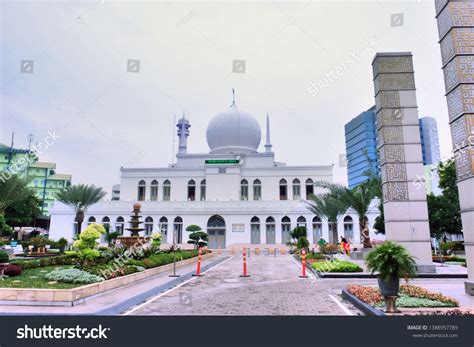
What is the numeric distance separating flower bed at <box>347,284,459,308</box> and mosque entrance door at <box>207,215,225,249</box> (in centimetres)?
3279

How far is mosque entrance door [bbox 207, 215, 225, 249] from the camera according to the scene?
4125cm

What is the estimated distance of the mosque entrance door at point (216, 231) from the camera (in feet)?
135

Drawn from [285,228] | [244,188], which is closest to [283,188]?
[244,188]

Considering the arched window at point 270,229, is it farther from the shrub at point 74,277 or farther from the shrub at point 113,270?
the shrub at point 74,277

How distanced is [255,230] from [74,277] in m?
31.9

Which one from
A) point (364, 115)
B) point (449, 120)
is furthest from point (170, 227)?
point (364, 115)

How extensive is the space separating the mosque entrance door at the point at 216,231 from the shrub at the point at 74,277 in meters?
31.1

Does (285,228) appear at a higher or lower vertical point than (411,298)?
higher

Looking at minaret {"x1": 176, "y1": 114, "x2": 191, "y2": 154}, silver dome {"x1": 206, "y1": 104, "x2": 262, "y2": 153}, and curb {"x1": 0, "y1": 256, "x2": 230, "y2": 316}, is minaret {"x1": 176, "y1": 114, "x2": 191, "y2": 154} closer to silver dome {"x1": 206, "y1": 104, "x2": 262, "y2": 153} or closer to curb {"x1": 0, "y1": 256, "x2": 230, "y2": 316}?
silver dome {"x1": 206, "y1": 104, "x2": 262, "y2": 153}

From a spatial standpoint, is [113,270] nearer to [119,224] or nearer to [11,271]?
[11,271]

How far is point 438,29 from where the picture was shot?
10984mm

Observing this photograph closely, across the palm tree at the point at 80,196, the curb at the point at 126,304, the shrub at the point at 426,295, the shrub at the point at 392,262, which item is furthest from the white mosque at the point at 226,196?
the shrub at the point at 392,262

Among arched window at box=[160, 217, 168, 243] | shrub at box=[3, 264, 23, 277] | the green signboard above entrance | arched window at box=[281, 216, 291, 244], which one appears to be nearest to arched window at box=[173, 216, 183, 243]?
arched window at box=[160, 217, 168, 243]

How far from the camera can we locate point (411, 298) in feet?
26.4
